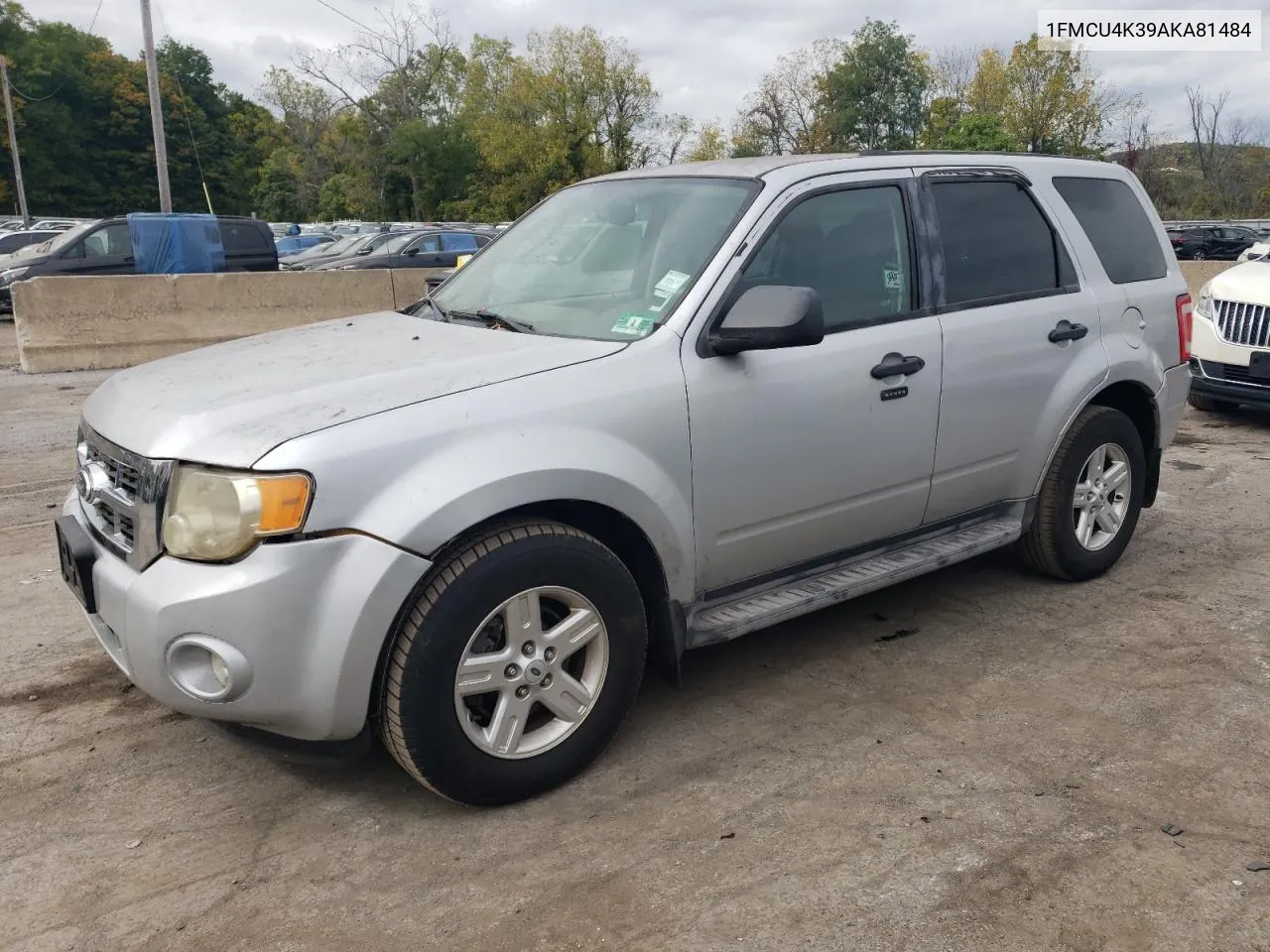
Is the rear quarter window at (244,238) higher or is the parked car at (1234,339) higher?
the rear quarter window at (244,238)

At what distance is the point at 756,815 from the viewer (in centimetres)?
306

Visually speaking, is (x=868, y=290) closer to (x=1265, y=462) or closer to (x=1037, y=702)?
(x=1037, y=702)

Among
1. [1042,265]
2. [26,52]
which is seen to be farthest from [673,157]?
[1042,265]

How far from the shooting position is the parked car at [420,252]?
69.2ft

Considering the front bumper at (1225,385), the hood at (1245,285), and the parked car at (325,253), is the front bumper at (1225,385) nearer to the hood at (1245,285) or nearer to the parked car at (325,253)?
the hood at (1245,285)

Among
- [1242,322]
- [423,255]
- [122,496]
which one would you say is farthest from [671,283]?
[423,255]

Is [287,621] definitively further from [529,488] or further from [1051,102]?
[1051,102]

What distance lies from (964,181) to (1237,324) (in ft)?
17.7

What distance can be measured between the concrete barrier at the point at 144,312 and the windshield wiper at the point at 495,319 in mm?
9880

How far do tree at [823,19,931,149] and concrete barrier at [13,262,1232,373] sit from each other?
2028 inches

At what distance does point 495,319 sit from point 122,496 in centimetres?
137

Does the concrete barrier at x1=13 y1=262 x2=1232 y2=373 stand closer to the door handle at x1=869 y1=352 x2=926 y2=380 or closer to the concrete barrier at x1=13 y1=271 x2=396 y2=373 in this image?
the concrete barrier at x1=13 y1=271 x2=396 y2=373

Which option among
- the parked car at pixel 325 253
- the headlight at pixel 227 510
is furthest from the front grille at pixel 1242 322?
the parked car at pixel 325 253

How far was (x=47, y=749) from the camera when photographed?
3.46 meters
